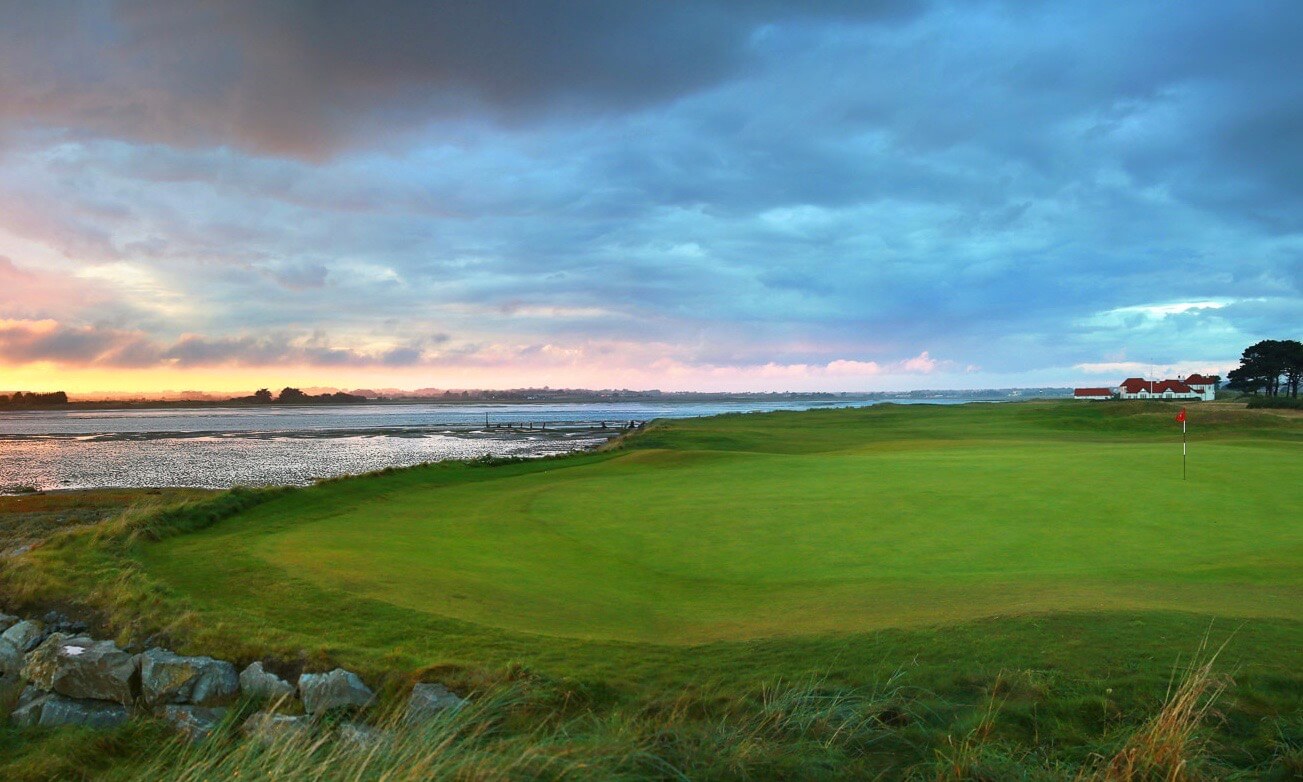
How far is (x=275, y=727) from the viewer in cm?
521

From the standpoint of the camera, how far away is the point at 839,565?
10.4 metres

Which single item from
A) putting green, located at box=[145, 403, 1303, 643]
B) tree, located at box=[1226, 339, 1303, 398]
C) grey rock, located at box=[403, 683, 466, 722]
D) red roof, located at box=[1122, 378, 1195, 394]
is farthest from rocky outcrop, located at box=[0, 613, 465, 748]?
red roof, located at box=[1122, 378, 1195, 394]

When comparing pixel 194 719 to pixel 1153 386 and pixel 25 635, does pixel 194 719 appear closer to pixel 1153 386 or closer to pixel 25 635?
pixel 25 635

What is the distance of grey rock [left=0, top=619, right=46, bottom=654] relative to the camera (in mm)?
7930

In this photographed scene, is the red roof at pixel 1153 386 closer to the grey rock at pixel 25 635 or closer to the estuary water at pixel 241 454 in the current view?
the estuary water at pixel 241 454

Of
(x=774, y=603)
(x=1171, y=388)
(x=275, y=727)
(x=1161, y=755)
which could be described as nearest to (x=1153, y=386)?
(x=1171, y=388)

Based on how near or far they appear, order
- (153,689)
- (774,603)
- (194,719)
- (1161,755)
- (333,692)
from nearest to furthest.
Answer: (1161,755)
(333,692)
(194,719)
(153,689)
(774,603)

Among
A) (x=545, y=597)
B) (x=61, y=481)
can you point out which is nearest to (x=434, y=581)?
(x=545, y=597)

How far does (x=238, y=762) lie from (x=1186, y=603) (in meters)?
8.70

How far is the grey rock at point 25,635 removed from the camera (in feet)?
26.0

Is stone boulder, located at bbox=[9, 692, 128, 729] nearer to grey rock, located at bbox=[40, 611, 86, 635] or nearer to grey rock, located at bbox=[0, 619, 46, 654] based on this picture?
grey rock, located at bbox=[0, 619, 46, 654]

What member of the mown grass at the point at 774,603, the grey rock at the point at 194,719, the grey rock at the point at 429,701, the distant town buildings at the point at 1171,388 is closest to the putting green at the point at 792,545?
the mown grass at the point at 774,603

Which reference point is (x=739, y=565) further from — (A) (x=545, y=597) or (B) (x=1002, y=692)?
(B) (x=1002, y=692)

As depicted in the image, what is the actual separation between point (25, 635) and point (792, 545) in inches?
362
